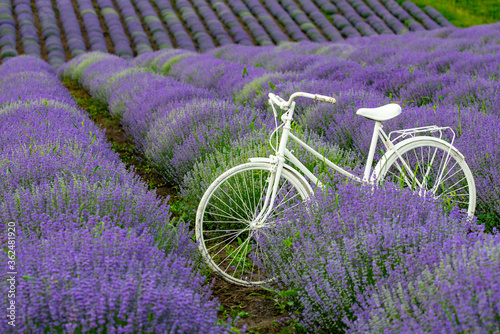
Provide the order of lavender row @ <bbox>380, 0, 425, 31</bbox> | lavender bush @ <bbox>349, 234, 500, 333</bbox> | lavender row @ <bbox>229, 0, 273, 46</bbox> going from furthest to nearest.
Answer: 1. lavender row @ <bbox>380, 0, 425, 31</bbox>
2. lavender row @ <bbox>229, 0, 273, 46</bbox>
3. lavender bush @ <bbox>349, 234, 500, 333</bbox>

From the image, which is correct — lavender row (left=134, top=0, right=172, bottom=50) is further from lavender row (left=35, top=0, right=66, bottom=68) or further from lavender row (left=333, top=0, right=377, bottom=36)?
lavender row (left=333, top=0, right=377, bottom=36)

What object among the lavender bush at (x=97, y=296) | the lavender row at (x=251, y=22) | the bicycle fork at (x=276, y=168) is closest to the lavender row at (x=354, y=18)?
the lavender row at (x=251, y=22)

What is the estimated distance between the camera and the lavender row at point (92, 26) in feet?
52.7

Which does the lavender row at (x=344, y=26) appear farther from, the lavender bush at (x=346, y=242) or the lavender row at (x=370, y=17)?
the lavender bush at (x=346, y=242)

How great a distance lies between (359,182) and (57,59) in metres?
14.6

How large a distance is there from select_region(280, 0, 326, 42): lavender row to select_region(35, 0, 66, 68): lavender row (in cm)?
961

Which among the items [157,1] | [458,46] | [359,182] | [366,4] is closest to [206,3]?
[157,1]

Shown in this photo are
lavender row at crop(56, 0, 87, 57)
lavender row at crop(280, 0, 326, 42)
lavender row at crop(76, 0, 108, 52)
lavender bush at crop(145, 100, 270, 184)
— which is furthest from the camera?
lavender row at crop(280, 0, 326, 42)

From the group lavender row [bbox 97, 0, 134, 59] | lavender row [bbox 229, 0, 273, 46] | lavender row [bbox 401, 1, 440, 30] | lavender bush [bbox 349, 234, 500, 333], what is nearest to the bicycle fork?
lavender bush [bbox 349, 234, 500, 333]

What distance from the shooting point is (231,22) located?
18906 mm

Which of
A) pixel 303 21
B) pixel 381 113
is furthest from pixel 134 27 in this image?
pixel 381 113

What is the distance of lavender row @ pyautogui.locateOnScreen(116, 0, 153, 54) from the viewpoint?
52.3ft

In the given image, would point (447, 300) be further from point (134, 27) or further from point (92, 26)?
point (92, 26)

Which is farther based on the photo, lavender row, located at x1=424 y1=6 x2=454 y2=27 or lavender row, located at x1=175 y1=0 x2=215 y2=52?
lavender row, located at x1=424 y1=6 x2=454 y2=27
